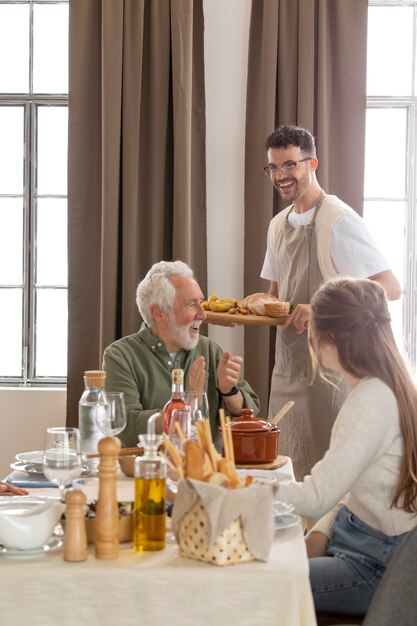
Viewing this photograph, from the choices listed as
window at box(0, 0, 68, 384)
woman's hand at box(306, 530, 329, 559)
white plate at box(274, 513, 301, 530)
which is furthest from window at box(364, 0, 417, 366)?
white plate at box(274, 513, 301, 530)

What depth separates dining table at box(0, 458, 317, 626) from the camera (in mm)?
1486

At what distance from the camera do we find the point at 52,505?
1.62 metres

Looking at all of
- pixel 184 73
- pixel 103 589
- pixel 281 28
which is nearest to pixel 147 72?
pixel 184 73

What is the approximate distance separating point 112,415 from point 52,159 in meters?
2.66

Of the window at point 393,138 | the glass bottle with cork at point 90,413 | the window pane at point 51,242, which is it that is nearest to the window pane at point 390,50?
the window at point 393,138

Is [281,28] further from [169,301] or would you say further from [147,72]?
[169,301]

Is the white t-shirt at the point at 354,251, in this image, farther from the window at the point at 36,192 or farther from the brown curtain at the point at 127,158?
the window at the point at 36,192

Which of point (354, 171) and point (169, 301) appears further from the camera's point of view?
point (354, 171)

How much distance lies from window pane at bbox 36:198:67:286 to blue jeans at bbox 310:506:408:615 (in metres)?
2.90

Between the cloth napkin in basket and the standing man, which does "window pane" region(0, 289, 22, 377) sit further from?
the cloth napkin in basket

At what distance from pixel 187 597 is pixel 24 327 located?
3.26 metres

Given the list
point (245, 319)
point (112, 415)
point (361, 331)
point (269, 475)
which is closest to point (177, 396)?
point (112, 415)

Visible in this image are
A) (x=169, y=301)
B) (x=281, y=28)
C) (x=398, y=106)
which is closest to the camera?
(x=169, y=301)

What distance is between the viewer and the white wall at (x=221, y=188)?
4328 millimetres
